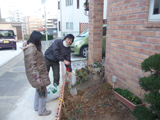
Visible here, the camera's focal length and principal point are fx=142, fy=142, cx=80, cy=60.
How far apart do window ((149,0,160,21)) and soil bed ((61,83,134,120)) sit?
168 cm

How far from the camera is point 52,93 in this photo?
3.33 metres

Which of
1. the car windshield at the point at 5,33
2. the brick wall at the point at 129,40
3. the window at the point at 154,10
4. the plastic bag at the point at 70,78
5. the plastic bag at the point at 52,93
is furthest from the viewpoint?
the car windshield at the point at 5,33

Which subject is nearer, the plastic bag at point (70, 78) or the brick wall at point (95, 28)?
the plastic bag at point (70, 78)

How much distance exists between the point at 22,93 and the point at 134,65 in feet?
10.1

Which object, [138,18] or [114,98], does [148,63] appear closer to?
[138,18]

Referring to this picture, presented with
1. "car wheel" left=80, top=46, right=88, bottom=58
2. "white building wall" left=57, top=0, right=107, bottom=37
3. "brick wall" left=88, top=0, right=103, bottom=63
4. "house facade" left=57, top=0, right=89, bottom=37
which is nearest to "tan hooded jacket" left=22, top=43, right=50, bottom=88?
"brick wall" left=88, top=0, right=103, bottom=63

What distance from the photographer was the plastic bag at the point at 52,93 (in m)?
3.24

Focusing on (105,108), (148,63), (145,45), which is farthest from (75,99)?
(148,63)

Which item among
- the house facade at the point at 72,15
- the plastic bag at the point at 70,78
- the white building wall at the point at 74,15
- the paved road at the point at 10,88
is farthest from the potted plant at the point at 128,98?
the house facade at the point at 72,15

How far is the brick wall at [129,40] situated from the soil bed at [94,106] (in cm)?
41

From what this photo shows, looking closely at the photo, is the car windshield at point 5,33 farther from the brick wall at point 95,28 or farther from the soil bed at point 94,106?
the soil bed at point 94,106

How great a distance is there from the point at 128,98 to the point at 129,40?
1.15 m

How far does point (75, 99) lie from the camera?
328 centimetres

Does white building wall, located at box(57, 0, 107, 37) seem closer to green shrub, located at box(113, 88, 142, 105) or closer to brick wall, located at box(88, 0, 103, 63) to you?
brick wall, located at box(88, 0, 103, 63)
